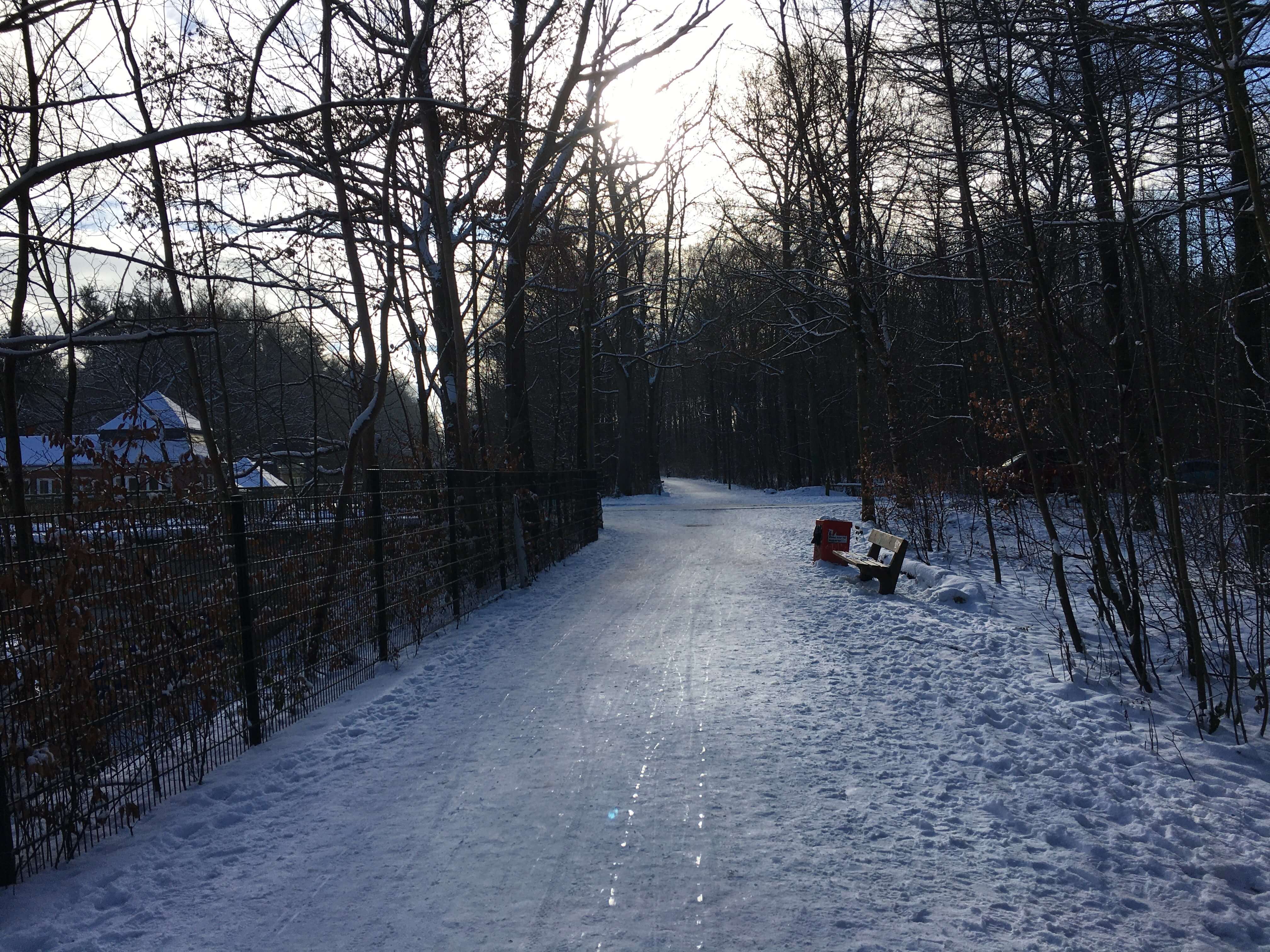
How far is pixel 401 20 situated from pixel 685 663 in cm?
1015

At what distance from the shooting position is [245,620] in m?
5.39

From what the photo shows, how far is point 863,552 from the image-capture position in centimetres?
1416

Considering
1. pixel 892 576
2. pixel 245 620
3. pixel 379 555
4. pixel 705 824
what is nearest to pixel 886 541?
pixel 892 576

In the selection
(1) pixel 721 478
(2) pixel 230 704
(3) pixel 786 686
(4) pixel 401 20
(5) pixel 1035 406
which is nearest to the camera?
(2) pixel 230 704

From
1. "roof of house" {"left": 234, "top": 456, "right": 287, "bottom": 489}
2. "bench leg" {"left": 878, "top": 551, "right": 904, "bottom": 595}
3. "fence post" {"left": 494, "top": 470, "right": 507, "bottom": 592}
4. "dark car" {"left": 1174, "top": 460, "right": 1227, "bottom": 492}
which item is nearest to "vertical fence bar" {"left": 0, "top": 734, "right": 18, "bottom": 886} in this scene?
"roof of house" {"left": 234, "top": 456, "right": 287, "bottom": 489}

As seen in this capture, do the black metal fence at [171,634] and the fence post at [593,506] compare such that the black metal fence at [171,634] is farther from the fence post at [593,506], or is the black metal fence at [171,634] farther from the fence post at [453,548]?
the fence post at [593,506]

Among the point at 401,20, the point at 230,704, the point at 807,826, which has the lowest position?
the point at 807,826

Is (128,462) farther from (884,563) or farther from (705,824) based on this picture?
(884,563)

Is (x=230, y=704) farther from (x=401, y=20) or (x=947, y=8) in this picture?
(x=401, y=20)

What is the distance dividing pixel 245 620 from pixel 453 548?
4.09m

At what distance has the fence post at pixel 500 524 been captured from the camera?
11.5 m

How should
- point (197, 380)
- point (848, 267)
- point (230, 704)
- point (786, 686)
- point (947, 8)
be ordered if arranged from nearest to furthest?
point (230, 704) < point (786, 686) < point (947, 8) < point (197, 380) < point (848, 267)

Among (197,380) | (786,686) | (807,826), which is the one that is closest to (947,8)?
(786,686)

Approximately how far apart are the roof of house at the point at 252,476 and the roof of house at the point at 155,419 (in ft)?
2.47
